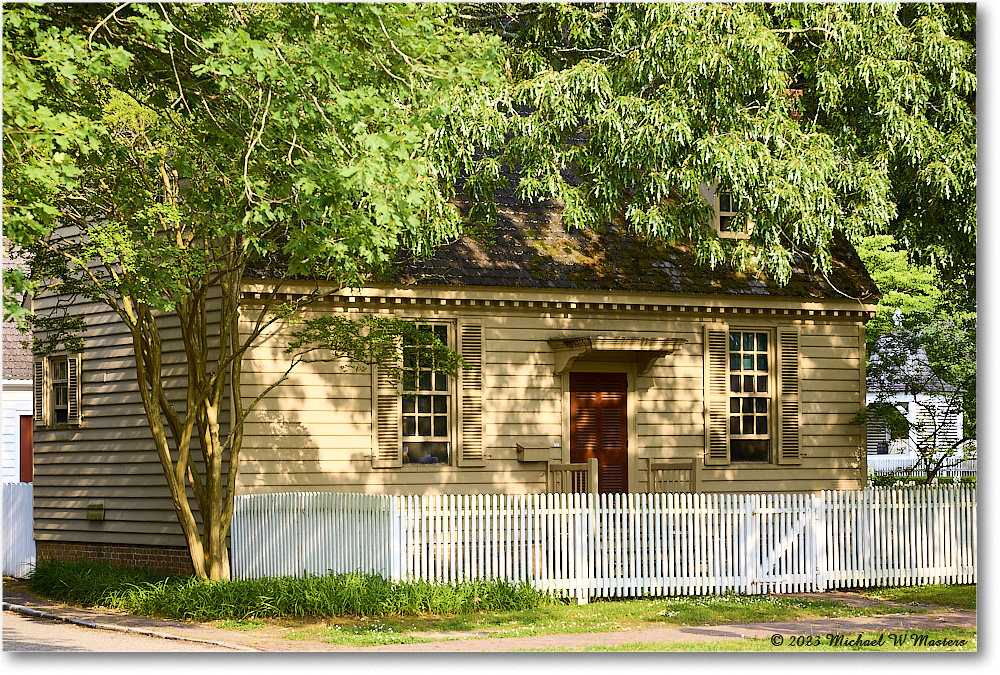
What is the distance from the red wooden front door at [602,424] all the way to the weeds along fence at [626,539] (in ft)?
8.59

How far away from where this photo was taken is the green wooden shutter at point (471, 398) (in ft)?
56.7

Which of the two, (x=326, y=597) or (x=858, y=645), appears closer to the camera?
(x=858, y=645)

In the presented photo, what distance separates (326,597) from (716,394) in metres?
7.83

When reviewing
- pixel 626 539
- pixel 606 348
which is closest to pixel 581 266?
pixel 606 348

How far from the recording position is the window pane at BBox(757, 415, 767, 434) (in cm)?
1933

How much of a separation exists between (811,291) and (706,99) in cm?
660

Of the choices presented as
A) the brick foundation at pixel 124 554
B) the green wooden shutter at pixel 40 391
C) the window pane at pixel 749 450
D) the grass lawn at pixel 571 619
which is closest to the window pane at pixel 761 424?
the window pane at pixel 749 450

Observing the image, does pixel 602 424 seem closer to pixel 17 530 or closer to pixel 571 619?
pixel 571 619

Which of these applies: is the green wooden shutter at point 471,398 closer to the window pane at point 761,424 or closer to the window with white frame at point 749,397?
the window with white frame at point 749,397

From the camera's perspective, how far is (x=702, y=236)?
1479 centimetres

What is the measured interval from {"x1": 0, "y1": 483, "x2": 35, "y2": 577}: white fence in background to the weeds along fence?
21.0 ft

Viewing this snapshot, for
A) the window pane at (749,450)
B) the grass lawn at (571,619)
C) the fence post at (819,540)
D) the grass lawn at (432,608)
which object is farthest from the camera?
the window pane at (749,450)

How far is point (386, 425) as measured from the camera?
55.3 feet

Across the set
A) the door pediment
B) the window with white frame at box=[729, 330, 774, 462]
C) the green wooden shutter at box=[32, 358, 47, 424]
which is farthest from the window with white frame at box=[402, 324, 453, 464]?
the green wooden shutter at box=[32, 358, 47, 424]
